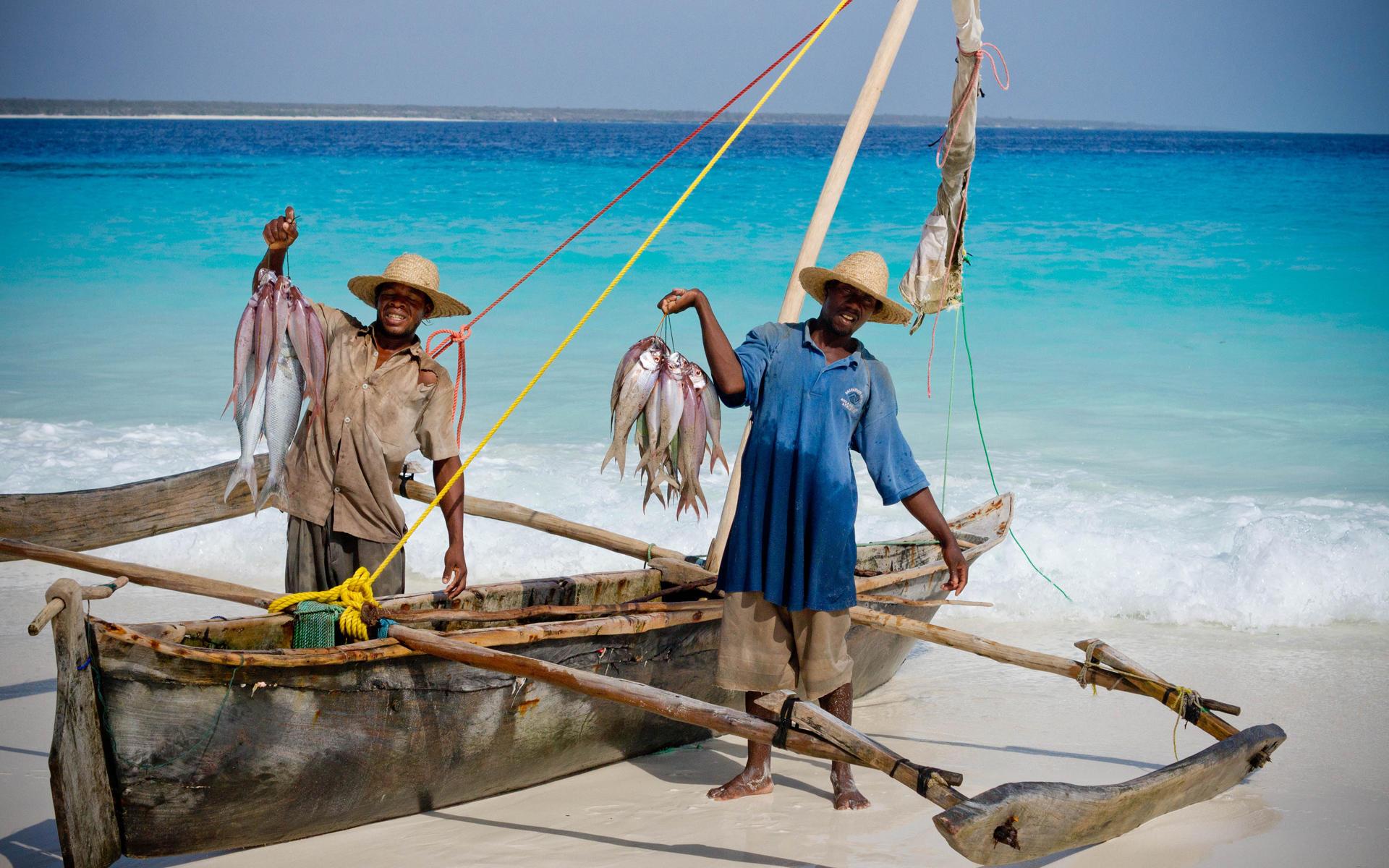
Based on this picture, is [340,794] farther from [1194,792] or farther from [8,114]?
[8,114]

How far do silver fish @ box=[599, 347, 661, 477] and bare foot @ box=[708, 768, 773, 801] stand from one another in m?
1.06

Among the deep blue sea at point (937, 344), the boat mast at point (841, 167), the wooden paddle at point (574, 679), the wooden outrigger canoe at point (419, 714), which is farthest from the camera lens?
the deep blue sea at point (937, 344)

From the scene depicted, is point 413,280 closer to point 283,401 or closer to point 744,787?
point 283,401

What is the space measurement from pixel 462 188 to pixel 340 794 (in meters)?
27.7

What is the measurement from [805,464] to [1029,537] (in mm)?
4023

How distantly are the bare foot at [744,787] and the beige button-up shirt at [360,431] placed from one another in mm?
1309

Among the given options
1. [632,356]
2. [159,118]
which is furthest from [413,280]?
[159,118]

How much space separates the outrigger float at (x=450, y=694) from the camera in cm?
283

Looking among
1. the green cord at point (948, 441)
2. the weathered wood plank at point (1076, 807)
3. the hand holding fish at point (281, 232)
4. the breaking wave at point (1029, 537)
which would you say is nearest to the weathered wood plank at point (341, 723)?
the hand holding fish at point (281, 232)

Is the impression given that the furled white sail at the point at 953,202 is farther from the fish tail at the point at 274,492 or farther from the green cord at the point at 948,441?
the fish tail at the point at 274,492

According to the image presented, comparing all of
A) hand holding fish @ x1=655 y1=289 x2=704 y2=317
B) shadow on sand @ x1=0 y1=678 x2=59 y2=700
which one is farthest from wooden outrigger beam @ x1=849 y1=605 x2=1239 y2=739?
shadow on sand @ x1=0 y1=678 x2=59 y2=700

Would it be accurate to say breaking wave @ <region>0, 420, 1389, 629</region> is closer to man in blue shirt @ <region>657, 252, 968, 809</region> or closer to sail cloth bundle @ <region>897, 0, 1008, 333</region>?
sail cloth bundle @ <region>897, 0, 1008, 333</region>

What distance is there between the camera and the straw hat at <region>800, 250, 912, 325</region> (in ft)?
10.8

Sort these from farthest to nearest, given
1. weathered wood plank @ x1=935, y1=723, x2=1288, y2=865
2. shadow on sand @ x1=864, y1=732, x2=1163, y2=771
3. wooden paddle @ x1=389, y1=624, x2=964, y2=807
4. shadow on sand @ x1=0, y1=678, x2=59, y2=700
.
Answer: shadow on sand @ x1=0, y1=678, x2=59, y2=700, shadow on sand @ x1=864, y1=732, x2=1163, y2=771, wooden paddle @ x1=389, y1=624, x2=964, y2=807, weathered wood plank @ x1=935, y1=723, x2=1288, y2=865
